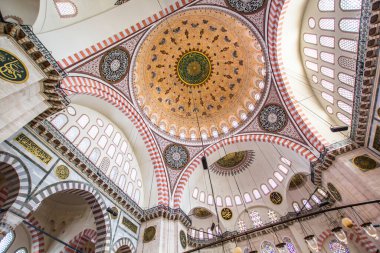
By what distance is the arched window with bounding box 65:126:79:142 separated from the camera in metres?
7.71

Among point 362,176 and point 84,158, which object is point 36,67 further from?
point 362,176

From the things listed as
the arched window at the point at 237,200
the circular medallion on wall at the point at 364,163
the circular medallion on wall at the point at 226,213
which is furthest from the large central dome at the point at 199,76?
the circular medallion on wall at the point at 226,213

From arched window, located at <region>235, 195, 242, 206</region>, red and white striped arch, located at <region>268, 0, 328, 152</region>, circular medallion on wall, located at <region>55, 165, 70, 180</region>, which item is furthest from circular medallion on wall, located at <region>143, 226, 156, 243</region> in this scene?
red and white striped arch, located at <region>268, 0, 328, 152</region>

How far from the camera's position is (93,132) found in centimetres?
904

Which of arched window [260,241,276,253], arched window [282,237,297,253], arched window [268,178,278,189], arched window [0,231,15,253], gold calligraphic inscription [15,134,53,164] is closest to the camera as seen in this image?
gold calligraphic inscription [15,134,53,164]

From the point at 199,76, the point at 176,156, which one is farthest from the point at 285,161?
the point at 199,76

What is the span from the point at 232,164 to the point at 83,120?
1037 centimetres

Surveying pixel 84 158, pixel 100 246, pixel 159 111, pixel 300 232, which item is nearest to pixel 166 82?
pixel 159 111

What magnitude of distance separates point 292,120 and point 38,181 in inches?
426

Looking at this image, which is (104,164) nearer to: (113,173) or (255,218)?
(113,173)

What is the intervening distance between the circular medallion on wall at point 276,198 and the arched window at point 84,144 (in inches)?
463

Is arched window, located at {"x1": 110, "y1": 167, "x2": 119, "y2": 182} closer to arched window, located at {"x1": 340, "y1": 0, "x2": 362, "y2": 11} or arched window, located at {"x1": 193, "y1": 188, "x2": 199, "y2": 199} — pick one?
arched window, located at {"x1": 193, "y1": 188, "x2": 199, "y2": 199}

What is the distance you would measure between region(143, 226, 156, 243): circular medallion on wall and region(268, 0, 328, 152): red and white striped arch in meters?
8.42

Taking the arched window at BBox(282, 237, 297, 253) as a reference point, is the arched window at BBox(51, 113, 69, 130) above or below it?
above
